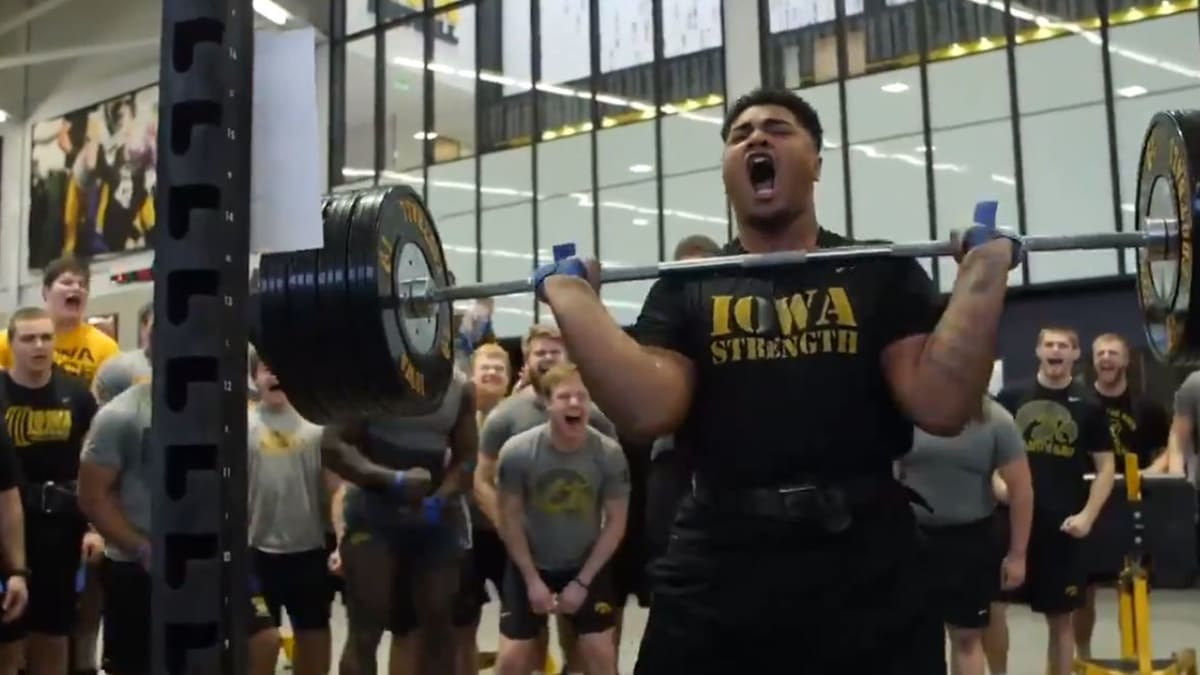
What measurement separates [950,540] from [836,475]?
82.1 inches

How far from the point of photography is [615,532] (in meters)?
3.33

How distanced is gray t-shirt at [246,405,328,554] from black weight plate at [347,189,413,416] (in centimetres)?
184

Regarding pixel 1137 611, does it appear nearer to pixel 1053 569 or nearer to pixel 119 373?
pixel 1053 569

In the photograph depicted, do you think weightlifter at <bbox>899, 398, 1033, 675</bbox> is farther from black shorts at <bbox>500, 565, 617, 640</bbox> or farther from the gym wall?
the gym wall

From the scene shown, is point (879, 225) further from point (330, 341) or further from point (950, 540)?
point (330, 341)

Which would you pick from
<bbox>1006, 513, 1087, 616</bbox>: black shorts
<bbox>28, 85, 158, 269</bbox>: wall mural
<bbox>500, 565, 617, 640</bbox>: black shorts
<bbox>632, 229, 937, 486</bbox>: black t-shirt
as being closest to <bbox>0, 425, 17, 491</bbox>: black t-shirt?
<bbox>500, 565, 617, 640</bbox>: black shorts

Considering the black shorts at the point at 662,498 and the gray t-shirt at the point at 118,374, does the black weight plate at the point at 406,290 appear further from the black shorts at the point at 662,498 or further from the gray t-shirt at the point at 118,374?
the gray t-shirt at the point at 118,374

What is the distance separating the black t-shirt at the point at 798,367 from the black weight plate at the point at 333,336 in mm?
401

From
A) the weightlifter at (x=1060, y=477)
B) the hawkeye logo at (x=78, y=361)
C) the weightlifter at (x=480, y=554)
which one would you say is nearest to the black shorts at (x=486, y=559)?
the weightlifter at (x=480, y=554)

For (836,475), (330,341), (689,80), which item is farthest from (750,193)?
(689,80)

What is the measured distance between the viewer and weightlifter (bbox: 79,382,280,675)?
2793mm

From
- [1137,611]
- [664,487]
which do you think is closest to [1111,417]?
[1137,611]

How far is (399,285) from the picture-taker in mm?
1665

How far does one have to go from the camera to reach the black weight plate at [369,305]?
154 centimetres
